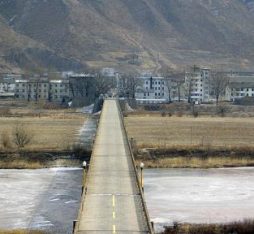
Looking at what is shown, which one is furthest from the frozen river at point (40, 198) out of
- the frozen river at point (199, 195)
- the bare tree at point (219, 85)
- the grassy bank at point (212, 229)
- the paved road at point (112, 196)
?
the bare tree at point (219, 85)

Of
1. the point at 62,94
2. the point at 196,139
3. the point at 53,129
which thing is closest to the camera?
the point at 196,139

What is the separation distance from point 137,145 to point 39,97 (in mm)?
105896

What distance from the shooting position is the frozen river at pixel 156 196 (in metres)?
37.8

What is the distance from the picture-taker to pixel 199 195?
147 ft

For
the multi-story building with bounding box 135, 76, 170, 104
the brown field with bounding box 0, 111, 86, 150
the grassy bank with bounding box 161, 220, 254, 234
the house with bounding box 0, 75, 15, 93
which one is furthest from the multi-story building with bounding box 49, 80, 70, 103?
the grassy bank with bounding box 161, 220, 254, 234

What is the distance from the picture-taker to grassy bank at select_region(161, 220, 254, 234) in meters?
34.4

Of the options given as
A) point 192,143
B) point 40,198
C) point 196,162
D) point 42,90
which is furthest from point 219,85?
point 40,198

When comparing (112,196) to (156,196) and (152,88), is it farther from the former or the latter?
(152,88)

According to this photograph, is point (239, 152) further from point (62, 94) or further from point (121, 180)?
point (62, 94)

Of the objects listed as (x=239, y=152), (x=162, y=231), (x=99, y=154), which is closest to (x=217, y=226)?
(x=162, y=231)

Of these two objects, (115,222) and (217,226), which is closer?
(115,222)

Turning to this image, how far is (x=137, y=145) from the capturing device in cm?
6469

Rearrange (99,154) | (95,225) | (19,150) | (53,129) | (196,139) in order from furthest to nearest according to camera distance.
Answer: (53,129), (196,139), (19,150), (99,154), (95,225)

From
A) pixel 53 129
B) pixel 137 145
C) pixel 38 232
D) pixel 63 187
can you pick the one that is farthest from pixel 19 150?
pixel 38 232
